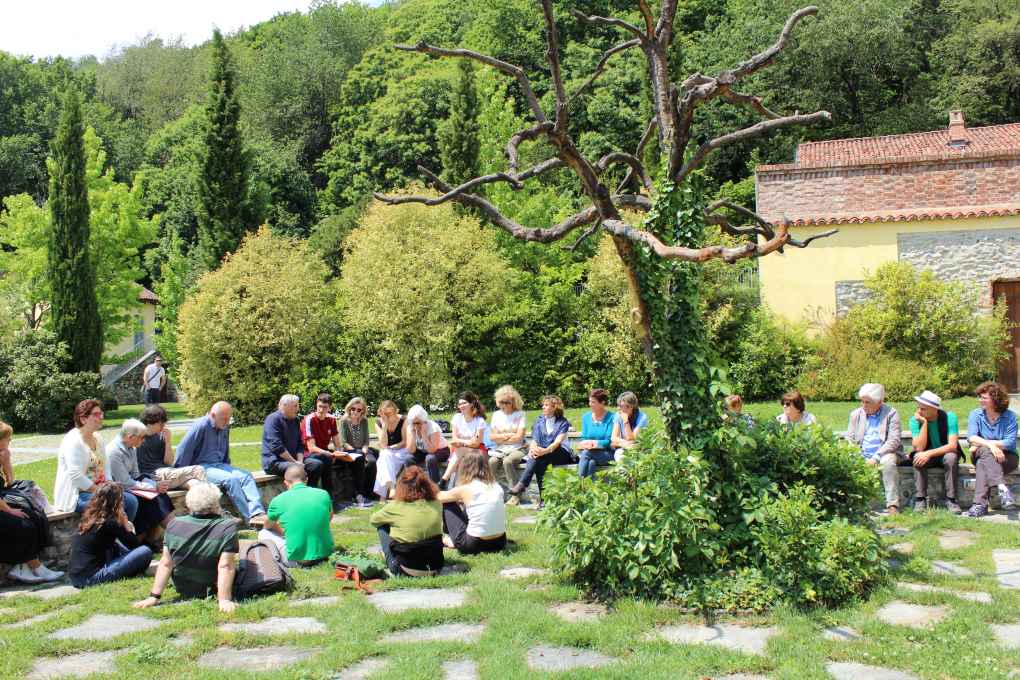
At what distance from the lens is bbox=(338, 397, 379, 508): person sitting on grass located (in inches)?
450

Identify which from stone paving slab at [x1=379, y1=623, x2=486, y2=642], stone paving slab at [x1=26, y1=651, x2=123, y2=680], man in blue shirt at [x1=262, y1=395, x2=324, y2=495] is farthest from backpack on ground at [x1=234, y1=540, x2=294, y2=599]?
man in blue shirt at [x1=262, y1=395, x2=324, y2=495]

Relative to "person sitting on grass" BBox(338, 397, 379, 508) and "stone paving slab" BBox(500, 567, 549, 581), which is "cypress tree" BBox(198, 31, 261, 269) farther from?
"stone paving slab" BBox(500, 567, 549, 581)

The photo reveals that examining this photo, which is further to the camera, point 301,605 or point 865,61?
point 865,61

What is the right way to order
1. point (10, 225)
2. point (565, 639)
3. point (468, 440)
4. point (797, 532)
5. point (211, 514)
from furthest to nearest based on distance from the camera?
point (10, 225) → point (468, 440) → point (211, 514) → point (797, 532) → point (565, 639)

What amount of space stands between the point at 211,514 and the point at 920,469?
6936mm

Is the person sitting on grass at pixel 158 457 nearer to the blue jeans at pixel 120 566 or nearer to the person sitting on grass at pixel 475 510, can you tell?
the blue jeans at pixel 120 566

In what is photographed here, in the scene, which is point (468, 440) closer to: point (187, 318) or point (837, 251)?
point (187, 318)

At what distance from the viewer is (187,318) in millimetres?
20844

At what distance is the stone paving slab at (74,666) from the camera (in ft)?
18.2

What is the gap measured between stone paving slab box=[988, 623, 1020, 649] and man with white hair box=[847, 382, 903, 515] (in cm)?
359

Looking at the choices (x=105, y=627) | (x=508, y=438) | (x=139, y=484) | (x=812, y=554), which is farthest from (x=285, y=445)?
(x=812, y=554)

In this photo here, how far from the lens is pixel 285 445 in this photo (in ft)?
35.4

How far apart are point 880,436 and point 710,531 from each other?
3.88 m

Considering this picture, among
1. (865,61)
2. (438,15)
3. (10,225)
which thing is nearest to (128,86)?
(438,15)
